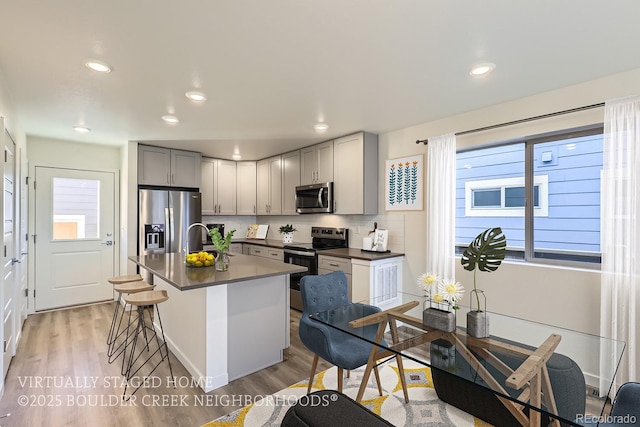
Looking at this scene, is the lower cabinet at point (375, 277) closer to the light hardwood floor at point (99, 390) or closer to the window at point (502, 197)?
the light hardwood floor at point (99, 390)

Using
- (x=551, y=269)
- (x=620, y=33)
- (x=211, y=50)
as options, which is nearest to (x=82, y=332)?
(x=211, y=50)

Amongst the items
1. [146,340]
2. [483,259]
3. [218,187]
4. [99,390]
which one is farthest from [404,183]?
[99,390]

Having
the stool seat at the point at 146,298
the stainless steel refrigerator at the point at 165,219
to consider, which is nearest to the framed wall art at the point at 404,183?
the stool seat at the point at 146,298

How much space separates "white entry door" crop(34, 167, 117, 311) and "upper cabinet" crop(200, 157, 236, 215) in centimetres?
135

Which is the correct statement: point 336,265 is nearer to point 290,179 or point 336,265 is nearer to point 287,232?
point 287,232

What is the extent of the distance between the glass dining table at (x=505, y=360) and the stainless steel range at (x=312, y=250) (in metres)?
1.95

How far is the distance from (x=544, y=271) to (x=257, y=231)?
14.9ft

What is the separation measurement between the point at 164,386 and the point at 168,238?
255cm

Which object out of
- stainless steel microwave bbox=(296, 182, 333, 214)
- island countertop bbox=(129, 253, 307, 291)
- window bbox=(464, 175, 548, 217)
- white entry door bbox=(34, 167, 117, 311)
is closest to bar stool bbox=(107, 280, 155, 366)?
island countertop bbox=(129, 253, 307, 291)

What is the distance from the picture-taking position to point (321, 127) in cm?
377

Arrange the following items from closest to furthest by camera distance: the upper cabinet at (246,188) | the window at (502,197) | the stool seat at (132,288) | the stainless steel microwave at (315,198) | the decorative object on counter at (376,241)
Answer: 1. the stool seat at (132,288)
2. the window at (502,197)
3. the decorative object on counter at (376,241)
4. the stainless steel microwave at (315,198)
5. the upper cabinet at (246,188)

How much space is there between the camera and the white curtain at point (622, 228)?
2248 millimetres

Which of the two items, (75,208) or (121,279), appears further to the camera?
(75,208)

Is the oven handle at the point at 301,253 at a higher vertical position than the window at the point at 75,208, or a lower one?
lower
